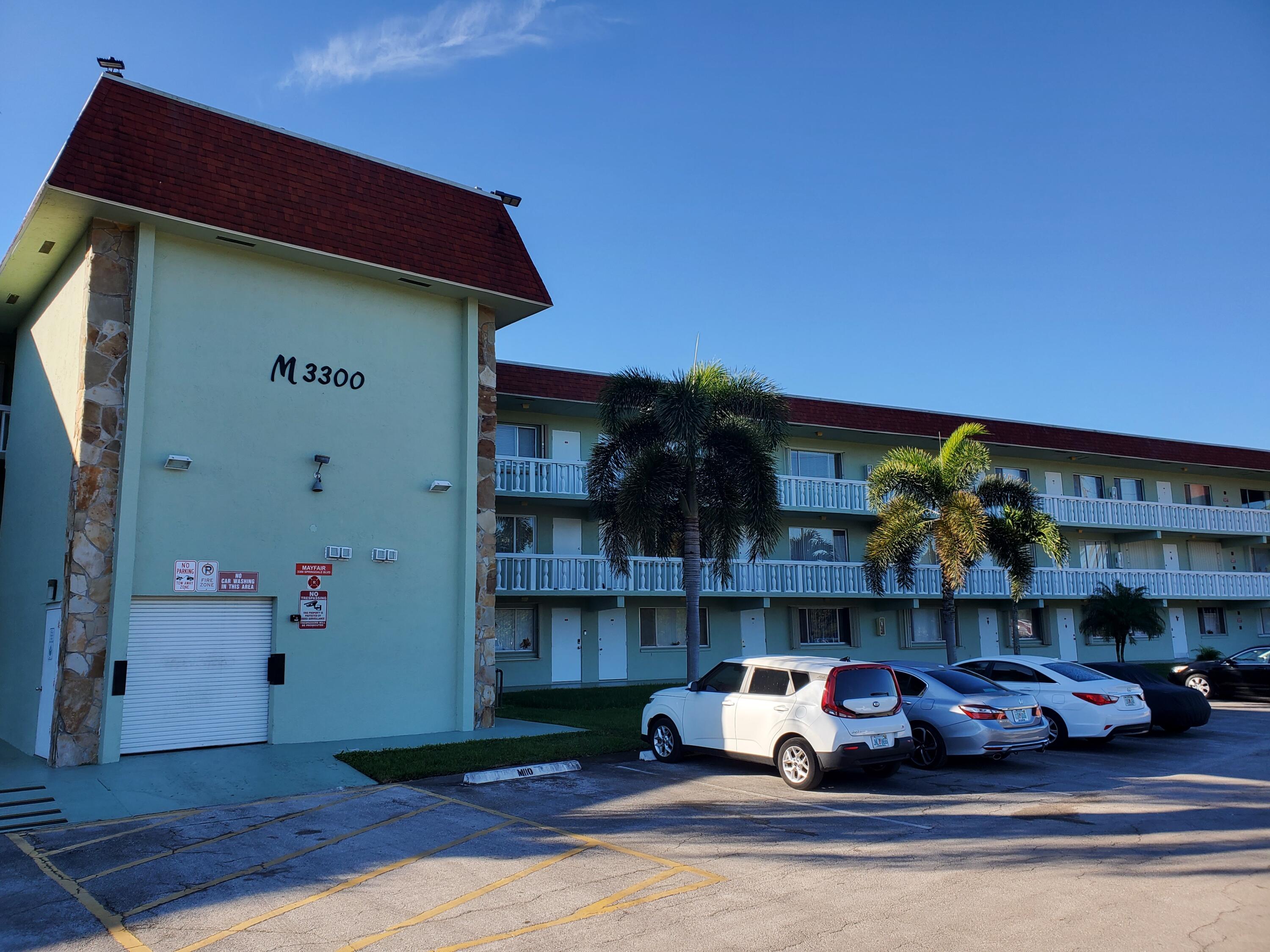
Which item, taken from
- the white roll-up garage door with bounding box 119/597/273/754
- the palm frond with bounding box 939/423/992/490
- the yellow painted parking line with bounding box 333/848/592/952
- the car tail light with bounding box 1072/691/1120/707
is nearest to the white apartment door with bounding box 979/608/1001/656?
the palm frond with bounding box 939/423/992/490

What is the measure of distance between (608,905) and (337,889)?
7.43 ft

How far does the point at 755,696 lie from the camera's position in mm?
12250

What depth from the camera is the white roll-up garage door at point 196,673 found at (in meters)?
13.7

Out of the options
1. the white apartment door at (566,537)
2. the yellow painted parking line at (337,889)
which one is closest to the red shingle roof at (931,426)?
the white apartment door at (566,537)

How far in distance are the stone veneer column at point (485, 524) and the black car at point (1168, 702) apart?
10.5 metres

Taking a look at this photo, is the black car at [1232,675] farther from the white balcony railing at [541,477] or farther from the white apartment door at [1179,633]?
the white balcony railing at [541,477]

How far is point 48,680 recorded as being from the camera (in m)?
13.7

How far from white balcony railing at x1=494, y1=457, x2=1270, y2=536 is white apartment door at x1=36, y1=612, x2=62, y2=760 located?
35.8 feet

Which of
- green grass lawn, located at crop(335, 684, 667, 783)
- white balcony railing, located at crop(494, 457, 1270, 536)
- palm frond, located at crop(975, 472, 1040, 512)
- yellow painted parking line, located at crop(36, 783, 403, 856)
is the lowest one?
yellow painted parking line, located at crop(36, 783, 403, 856)

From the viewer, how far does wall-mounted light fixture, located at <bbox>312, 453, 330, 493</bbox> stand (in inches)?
609

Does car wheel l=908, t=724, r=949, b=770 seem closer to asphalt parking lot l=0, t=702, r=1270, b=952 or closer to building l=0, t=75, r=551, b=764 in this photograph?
asphalt parking lot l=0, t=702, r=1270, b=952

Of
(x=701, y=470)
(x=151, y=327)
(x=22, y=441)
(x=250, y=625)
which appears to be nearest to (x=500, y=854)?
(x=250, y=625)

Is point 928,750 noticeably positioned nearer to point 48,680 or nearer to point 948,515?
point 948,515

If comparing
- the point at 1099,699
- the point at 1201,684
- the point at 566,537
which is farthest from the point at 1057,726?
the point at 566,537
